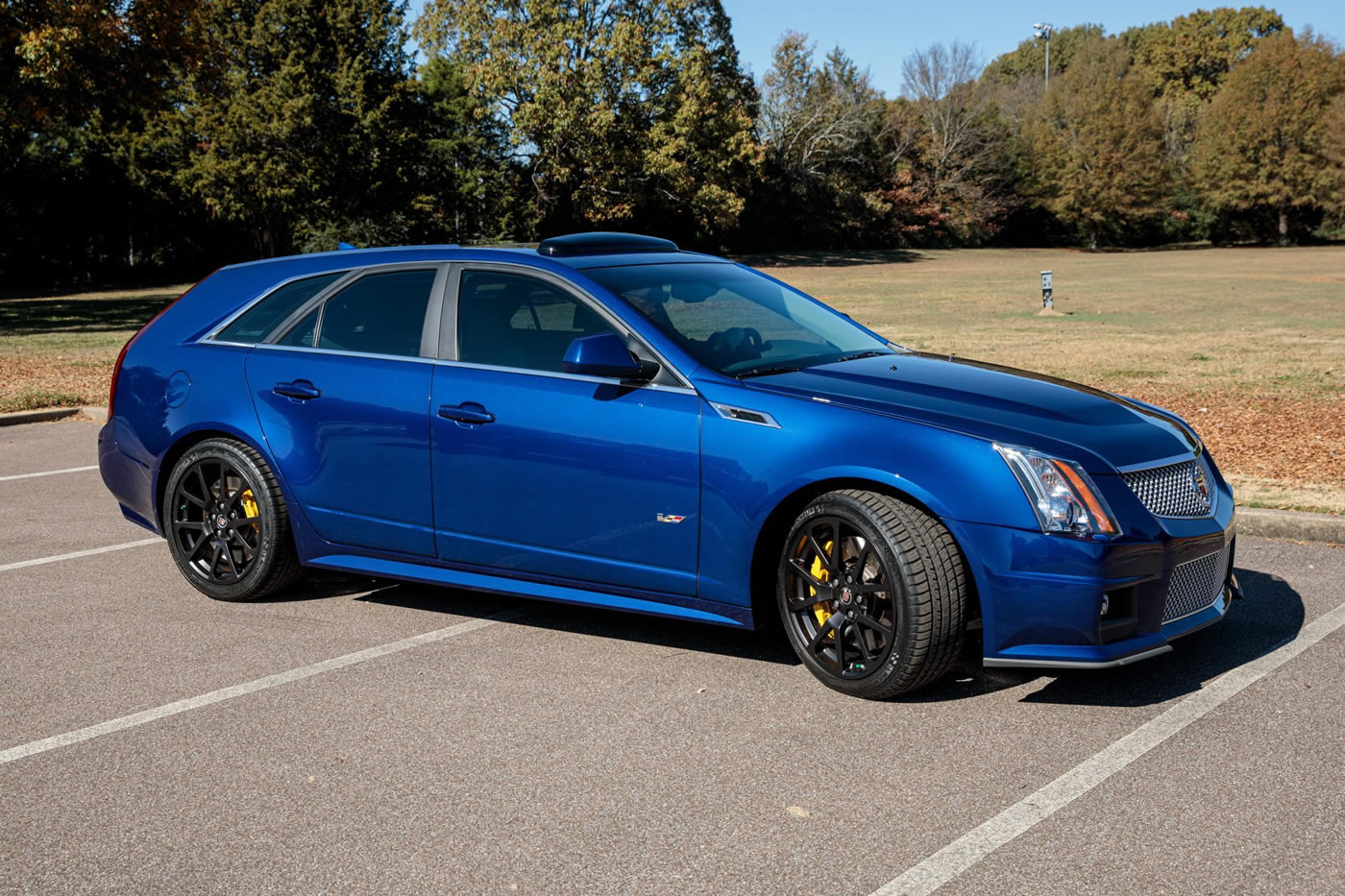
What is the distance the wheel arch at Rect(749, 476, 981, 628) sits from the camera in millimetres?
4496

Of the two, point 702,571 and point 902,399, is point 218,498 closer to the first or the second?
point 702,571

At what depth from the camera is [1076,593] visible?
4305 mm

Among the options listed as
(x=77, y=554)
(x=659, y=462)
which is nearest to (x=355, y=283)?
(x=659, y=462)

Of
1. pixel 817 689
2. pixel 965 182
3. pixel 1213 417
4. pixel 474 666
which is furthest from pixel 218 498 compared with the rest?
pixel 965 182

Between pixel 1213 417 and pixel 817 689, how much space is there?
762 centimetres

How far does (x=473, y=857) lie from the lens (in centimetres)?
351

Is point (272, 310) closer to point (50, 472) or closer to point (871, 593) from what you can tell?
point (871, 593)

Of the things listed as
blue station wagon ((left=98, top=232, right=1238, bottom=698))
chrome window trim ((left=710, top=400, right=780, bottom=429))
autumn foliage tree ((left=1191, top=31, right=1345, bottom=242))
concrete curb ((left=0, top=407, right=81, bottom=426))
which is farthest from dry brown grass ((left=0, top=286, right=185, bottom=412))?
autumn foliage tree ((left=1191, top=31, right=1345, bottom=242))

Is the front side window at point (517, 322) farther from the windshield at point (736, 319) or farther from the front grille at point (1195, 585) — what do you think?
the front grille at point (1195, 585)

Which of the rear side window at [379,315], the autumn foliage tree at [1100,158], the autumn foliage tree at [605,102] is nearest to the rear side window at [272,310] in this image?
the rear side window at [379,315]

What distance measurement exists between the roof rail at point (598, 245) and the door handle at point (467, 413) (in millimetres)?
806

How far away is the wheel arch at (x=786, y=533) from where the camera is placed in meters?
4.50

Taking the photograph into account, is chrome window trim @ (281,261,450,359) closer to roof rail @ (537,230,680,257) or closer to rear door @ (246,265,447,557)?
rear door @ (246,265,447,557)

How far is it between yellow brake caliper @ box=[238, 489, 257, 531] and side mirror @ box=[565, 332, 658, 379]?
1.96m
